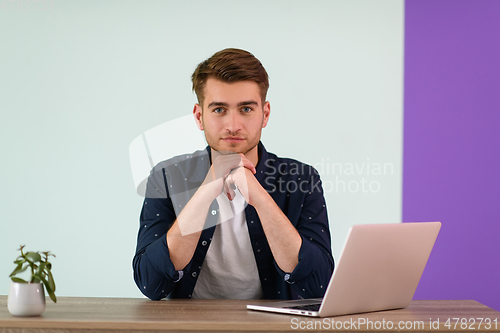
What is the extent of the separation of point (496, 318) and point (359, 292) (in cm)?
30

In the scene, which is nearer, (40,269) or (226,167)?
(40,269)

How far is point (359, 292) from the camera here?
100 cm

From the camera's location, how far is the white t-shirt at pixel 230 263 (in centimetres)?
153

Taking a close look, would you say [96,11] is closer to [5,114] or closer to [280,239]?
[5,114]

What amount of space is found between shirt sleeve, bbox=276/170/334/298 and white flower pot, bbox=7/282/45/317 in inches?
26.0

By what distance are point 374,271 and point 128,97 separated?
227 cm

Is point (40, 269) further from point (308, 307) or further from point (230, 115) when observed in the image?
point (230, 115)

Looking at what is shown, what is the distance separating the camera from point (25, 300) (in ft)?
3.19

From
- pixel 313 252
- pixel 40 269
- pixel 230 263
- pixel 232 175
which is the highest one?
pixel 232 175

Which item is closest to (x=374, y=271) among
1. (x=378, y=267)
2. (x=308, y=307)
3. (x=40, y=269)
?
(x=378, y=267)

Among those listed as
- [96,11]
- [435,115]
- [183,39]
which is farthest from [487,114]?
[96,11]

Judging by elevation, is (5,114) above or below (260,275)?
above

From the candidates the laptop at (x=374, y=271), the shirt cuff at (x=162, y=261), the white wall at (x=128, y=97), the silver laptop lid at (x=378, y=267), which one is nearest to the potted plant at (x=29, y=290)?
the shirt cuff at (x=162, y=261)

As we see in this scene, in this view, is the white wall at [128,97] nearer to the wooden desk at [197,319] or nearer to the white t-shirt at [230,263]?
the white t-shirt at [230,263]
